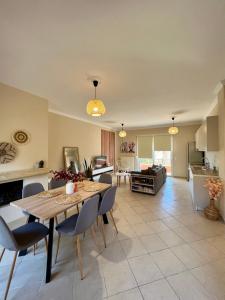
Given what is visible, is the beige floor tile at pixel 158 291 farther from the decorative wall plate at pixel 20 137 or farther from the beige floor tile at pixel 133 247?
the decorative wall plate at pixel 20 137

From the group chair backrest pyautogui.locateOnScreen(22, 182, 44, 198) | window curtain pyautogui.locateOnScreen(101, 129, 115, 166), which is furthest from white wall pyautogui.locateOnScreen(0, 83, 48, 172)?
window curtain pyautogui.locateOnScreen(101, 129, 115, 166)

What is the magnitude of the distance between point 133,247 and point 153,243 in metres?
0.34

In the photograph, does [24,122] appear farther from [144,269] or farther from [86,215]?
[144,269]

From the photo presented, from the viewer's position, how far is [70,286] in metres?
1.52

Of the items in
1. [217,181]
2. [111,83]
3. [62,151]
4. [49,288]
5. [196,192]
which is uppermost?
[111,83]

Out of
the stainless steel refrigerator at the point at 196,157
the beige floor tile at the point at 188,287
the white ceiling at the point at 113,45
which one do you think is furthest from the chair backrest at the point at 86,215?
the stainless steel refrigerator at the point at 196,157

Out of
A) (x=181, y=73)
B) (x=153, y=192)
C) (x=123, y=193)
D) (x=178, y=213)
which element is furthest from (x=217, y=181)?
(x=123, y=193)

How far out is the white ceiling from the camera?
50.4 inches

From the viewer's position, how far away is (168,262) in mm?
1843

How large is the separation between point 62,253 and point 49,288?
51 centimetres

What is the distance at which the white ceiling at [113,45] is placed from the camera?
128 cm

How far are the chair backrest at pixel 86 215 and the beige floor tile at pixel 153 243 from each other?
1.00 meters

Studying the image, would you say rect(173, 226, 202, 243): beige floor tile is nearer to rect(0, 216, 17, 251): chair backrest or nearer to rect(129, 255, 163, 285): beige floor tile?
rect(129, 255, 163, 285): beige floor tile

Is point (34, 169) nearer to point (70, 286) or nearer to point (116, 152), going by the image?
point (70, 286)
